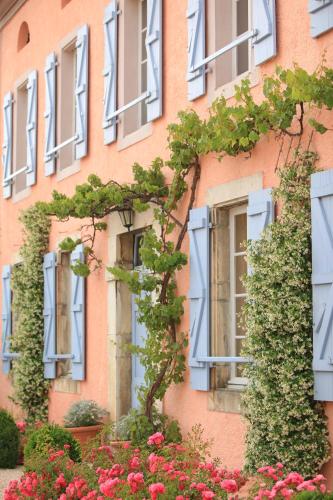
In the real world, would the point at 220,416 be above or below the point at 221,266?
below

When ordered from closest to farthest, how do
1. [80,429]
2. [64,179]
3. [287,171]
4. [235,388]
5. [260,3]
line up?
[287,171], [260,3], [235,388], [80,429], [64,179]

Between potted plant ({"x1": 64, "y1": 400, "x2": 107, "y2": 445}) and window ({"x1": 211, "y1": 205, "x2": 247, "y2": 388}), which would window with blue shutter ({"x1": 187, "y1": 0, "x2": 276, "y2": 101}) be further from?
potted plant ({"x1": 64, "y1": 400, "x2": 107, "y2": 445})

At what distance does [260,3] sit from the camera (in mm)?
7336

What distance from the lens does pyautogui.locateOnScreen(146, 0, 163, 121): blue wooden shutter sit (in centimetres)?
902

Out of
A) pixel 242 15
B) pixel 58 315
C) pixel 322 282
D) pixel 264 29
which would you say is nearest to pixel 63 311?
pixel 58 315

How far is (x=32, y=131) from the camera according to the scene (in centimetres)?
1259

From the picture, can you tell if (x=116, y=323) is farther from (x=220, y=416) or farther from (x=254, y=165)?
(x=254, y=165)

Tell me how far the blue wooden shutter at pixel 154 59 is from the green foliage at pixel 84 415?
2.96m

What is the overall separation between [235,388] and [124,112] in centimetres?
336

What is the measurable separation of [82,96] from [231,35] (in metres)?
2.95

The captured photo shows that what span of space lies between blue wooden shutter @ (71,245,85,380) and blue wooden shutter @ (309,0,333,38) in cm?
442

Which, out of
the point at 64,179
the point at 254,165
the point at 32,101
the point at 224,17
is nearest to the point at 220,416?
the point at 254,165

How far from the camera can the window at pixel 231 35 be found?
322 inches

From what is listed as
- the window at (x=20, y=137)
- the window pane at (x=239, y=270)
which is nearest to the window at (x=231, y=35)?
the window pane at (x=239, y=270)
